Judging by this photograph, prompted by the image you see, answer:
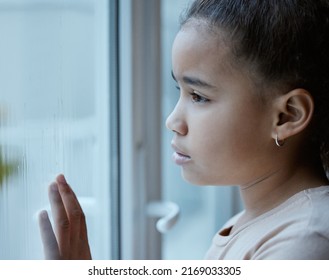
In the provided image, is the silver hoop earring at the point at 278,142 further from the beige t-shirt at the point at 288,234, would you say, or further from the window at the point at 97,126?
the window at the point at 97,126

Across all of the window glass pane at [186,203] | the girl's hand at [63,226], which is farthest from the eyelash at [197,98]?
the window glass pane at [186,203]

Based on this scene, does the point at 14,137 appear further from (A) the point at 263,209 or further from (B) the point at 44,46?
(A) the point at 263,209

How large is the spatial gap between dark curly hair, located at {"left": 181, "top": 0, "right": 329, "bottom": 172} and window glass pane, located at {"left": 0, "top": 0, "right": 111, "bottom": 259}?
21 centimetres

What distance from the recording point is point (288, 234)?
2.13 ft

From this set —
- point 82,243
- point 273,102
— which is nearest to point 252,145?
point 273,102

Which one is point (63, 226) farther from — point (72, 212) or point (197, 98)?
point (197, 98)

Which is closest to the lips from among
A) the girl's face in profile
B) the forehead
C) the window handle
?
the girl's face in profile

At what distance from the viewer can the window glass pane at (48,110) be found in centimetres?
63

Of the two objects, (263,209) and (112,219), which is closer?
(263,209)

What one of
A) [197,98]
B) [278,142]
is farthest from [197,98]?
[278,142]

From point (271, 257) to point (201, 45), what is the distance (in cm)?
30

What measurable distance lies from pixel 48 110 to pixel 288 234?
0.36 metres

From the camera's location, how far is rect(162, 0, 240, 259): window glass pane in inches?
42.4

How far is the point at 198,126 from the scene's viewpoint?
0.72 metres
